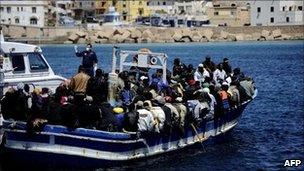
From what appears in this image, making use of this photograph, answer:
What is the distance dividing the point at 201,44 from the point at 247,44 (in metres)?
8.48

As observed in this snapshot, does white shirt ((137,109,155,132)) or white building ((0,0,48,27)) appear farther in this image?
white building ((0,0,48,27))

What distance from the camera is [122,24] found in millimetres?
146125

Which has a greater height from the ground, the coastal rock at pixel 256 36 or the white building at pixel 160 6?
the white building at pixel 160 6

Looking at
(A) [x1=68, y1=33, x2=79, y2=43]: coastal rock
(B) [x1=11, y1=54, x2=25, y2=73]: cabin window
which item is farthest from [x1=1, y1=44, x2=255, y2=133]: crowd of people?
(A) [x1=68, y1=33, x2=79, y2=43]: coastal rock

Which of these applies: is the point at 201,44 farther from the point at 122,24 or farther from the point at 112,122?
the point at 112,122

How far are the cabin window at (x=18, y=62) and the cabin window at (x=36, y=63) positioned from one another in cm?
33

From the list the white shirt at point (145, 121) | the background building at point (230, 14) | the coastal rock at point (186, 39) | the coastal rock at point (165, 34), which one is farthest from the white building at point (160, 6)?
the white shirt at point (145, 121)

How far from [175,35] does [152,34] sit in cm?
469

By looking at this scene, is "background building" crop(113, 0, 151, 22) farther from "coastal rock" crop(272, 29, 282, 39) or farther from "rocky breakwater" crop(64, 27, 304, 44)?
"coastal rock" crop(272, 29, 282, 39)

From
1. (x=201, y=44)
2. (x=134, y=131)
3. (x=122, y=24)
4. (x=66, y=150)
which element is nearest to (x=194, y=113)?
(x=134, y=131)

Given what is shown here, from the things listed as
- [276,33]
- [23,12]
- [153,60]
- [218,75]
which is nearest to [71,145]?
[153,60]

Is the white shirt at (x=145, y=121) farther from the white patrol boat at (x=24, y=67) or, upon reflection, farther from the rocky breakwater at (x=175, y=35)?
the rocky breakwater at (x=175, y=35)

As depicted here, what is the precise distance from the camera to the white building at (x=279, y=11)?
137250 mm

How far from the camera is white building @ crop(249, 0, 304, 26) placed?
137 metres
